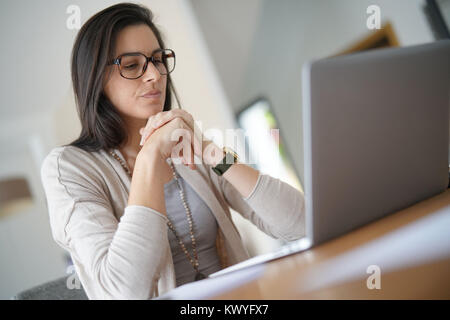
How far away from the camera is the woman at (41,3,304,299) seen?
519 millimetres

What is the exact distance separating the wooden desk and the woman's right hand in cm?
29

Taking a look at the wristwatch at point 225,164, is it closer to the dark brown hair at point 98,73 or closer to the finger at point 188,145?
the finger at point 188,145

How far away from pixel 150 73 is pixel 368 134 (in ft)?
1.62

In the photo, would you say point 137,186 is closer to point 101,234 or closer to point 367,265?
point 101,234

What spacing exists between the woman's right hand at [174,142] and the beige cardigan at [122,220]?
0.41ft

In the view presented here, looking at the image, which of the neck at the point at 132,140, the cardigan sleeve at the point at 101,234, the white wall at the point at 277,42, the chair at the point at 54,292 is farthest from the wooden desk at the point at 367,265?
the white wall at the point at 277,42

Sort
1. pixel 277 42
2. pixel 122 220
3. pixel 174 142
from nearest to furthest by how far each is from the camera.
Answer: pixel 122 220 → pixel 174 142 → pixel 277 42

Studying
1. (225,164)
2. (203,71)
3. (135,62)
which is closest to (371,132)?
(225,164)

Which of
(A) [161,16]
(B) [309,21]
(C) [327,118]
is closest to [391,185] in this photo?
(C) [327,118]

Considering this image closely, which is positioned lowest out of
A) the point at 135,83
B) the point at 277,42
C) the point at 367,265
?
the point at 367,265

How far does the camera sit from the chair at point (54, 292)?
0.77m

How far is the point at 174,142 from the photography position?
0.63 m
